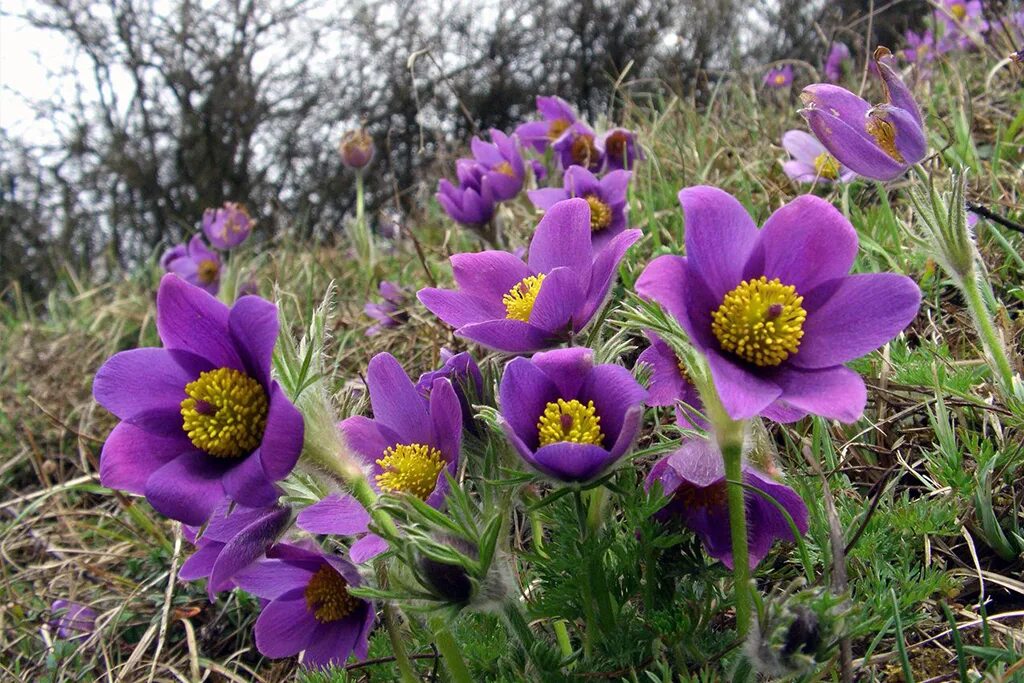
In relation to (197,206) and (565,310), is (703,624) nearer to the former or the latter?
(565,310)

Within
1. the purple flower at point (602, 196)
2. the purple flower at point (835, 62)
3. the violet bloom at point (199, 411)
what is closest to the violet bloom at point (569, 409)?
the violet bloom at point (199, 411)

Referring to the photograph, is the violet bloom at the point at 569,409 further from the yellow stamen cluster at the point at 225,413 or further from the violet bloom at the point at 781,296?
the yellow stamen cluster at the point at 225,413

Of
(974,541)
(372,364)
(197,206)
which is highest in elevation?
(372,364)

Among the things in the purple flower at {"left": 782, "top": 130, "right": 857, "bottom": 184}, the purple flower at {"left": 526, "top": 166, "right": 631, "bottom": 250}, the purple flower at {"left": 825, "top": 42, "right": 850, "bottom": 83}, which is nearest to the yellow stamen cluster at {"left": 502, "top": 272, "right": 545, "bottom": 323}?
the purple flower at {"left": 526, "top": 166, "right": 631, "bottom": 250}

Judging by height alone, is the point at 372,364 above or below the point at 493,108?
above

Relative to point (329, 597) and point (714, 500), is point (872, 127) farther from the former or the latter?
point (329, 597)

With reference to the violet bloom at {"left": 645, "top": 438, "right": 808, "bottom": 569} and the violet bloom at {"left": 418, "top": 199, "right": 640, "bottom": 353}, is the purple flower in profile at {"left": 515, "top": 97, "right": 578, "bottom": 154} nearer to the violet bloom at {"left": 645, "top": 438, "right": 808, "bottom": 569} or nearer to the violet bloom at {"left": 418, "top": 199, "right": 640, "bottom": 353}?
the violet bloom at {"left": 418, "top": 199, "right": 640, "bottom": 353}

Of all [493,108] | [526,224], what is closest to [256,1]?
[493,108]
